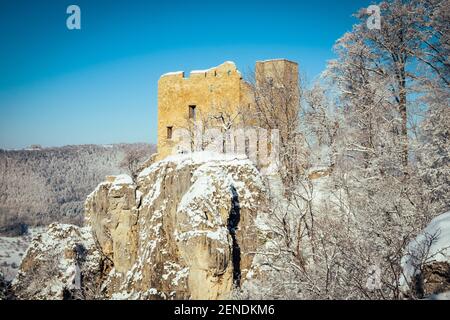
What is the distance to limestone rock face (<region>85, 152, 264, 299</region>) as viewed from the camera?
548 inches

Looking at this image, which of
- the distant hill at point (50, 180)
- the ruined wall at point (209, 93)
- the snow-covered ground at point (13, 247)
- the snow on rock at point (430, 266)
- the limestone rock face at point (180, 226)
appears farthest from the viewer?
the distant hill at point (50, 180)

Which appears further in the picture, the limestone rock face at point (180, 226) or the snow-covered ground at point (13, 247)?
the snow-covered ground at point (13, 247)

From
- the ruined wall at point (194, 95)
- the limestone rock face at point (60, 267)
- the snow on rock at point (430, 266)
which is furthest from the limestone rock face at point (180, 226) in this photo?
the snow on rock at point (430, 266)

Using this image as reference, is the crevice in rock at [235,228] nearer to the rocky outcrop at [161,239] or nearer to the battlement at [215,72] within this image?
the rocky outcrop at [161,239]

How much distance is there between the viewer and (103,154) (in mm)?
90000

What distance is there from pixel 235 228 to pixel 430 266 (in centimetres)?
1022

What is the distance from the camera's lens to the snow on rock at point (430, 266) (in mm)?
6359

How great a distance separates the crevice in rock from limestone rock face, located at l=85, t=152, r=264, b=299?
3 cm

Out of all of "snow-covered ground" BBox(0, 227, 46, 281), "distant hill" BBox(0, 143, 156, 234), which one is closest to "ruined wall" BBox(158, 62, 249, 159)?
"distant hill" BBox(0, 143, 156, 234)

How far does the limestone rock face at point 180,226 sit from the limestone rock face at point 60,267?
779 millimetres

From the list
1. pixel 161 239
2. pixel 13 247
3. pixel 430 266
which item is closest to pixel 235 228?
pixel 161 239

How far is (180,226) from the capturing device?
575 inches

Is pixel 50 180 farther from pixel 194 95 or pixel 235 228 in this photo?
pixel 235 228
